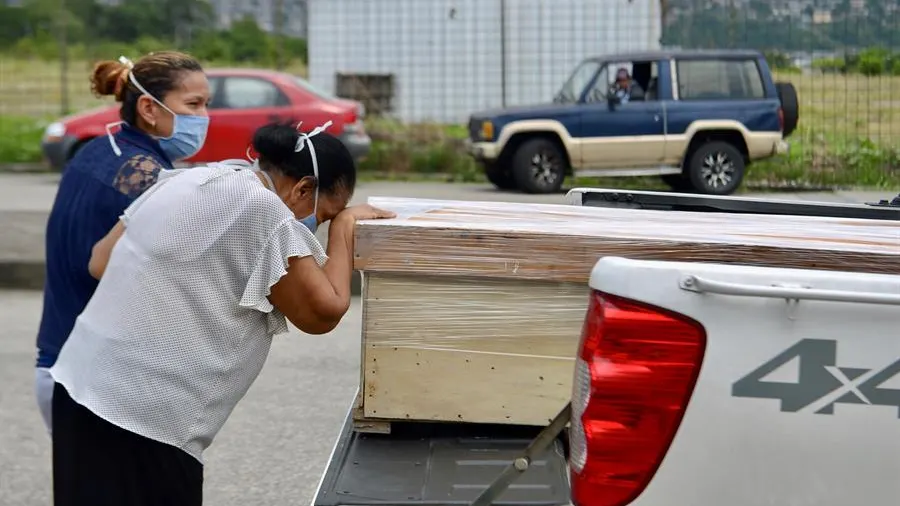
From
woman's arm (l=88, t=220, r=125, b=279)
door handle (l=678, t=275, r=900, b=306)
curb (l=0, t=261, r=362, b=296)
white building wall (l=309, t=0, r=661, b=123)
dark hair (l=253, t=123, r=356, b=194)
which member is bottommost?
curb (l=0, t=261, r=362, b=296)

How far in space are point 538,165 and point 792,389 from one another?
45.2 ft

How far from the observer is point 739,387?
2197 millimetres

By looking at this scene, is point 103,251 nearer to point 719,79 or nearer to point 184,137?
point 184,137

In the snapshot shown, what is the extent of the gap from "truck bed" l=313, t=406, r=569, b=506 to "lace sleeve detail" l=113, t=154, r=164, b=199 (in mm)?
911

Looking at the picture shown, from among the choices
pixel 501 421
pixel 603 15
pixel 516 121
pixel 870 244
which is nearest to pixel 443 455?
pixel 501 421

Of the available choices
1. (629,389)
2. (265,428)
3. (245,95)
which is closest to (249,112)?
(245,95)

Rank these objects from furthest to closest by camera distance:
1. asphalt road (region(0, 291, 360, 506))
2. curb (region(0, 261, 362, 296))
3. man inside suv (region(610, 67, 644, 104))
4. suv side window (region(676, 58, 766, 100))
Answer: suv side window (region(676, 58, 766, 100)) < man inside suv (region(610, 67, 644, 104)) < curb (region(0, 261, 362, 296)) < asphalt road (region(0, 291, 360, 506))

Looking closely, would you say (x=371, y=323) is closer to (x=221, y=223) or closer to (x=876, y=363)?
(x=221, y=223)

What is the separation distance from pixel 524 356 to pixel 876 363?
1.09 m

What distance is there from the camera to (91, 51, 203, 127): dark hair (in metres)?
3.87

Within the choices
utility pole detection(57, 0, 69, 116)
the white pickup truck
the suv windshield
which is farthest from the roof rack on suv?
utility pole detection(57, 0, 69, 116)

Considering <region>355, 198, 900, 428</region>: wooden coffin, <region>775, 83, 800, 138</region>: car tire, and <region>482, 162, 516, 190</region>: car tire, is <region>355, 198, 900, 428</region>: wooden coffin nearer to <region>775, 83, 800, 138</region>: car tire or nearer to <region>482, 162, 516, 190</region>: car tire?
<region>482, 162, 516, 190</region>: car tire

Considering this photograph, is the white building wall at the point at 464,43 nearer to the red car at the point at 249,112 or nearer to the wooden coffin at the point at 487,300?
the red car at the point at 249,112

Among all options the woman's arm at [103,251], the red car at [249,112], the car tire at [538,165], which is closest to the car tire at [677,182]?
the car tire at [538,165]
